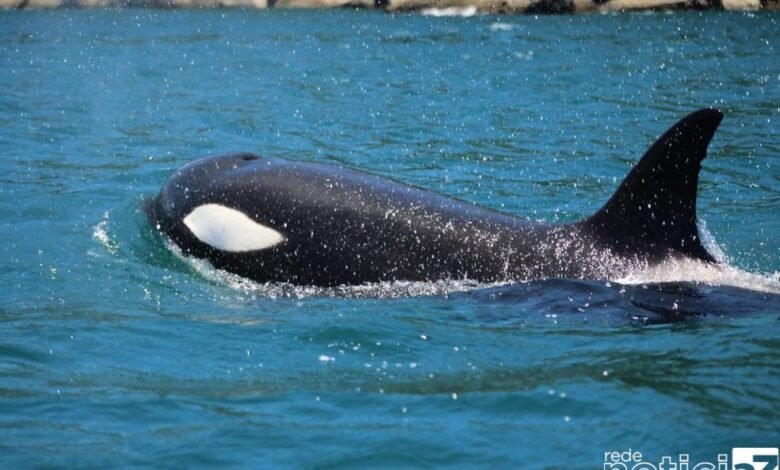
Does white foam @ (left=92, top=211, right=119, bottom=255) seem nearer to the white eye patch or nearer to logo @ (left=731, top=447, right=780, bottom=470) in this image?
the white eye patch

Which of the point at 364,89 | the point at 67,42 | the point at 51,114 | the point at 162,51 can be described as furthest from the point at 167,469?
the point at 67,42

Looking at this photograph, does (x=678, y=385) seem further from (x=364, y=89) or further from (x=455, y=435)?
(x=364, y=89)

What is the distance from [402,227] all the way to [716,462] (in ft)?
10.5

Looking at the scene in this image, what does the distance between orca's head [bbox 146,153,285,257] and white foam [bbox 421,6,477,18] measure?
105ft

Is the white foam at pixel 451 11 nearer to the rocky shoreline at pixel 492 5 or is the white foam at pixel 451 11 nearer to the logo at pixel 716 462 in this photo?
the rocky shoreline at pixel 492 5

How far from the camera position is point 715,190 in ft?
42.0

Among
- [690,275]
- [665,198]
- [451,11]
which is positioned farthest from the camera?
[451,11]

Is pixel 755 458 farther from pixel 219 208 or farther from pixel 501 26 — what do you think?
pixel 501 26

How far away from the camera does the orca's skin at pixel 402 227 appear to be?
24.4ft

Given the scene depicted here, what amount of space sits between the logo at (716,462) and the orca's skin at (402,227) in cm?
240

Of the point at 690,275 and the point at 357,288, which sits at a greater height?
the point at 690,275

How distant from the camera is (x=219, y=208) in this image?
27.7 feet

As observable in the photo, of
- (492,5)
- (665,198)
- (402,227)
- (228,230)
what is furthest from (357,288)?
(492,5)

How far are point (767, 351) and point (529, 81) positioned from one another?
16056 millimetres
